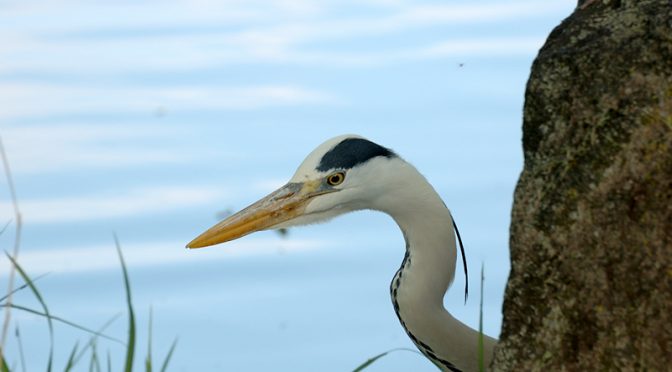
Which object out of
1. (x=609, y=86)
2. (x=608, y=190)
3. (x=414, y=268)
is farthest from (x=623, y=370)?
(x=414, y=268)

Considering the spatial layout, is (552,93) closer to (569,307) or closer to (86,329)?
(569,307)

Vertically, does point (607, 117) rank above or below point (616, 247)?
above

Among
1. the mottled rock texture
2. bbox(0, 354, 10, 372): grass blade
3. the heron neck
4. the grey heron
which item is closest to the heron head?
the grey heron

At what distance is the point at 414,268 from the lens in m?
4.19

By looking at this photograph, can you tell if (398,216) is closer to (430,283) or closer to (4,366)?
(430,283)

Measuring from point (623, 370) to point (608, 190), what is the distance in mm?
385

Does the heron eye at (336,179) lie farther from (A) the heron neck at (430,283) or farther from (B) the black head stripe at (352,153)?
(A) the heron neck at (430,283)

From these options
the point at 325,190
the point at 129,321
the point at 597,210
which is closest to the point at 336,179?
the point at 325,190

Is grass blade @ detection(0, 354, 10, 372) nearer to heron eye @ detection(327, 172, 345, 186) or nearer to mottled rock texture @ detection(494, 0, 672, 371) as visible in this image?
heron eye @ detection(327, 172, 345, 186)

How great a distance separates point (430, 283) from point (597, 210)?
4.57 feet

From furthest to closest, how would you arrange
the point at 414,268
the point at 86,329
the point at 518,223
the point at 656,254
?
the point at 414,268 < the point at 86,329 < the point at 518,223 < the point at 656,254

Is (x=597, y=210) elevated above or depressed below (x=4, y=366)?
above

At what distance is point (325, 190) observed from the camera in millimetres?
4234

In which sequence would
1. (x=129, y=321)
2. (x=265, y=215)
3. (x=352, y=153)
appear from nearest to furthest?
(x=129, y=321), (x=352, y=153), (x=265, y=215)
